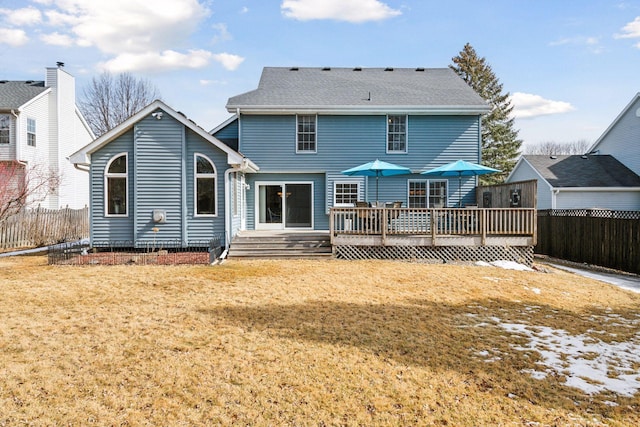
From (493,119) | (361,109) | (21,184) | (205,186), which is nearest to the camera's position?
(205,186)

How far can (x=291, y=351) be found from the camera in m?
4.79

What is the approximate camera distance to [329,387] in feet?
12.8

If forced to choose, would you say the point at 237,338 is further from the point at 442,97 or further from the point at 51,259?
the point at 442,97

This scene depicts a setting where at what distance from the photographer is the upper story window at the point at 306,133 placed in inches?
616

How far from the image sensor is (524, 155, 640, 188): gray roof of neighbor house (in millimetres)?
19750

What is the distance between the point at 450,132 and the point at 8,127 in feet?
68.8

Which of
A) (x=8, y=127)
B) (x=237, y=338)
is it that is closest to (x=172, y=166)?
(x=237, y=338)

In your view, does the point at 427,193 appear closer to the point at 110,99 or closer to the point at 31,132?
the point at 31,132

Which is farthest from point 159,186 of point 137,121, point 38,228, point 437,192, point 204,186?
point 437,192

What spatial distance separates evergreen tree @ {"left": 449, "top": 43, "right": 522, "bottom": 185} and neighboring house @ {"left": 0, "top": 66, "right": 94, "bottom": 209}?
28287 mm

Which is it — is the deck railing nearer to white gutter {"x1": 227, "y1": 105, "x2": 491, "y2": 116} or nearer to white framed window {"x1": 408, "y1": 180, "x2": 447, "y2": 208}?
white framed window {"x1": 408, "y1": 180, "x2": 447, "y2": 208}

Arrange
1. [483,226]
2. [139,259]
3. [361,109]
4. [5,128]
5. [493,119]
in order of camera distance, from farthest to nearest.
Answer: [493,119] < [5,128] < [361,109] < [483,226] < [139,259]

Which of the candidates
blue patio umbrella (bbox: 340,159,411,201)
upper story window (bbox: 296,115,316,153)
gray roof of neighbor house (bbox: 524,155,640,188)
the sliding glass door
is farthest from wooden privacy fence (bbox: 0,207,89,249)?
gray roof of neighbor house (bbox: 524,155,640,188)

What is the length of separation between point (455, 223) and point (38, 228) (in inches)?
619
